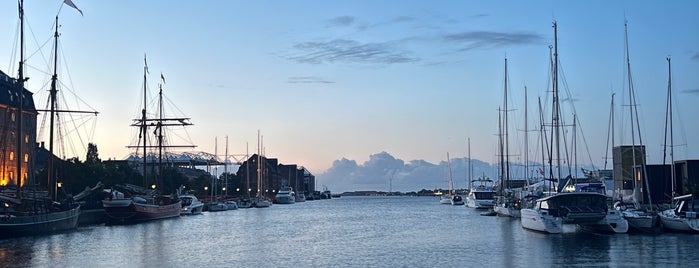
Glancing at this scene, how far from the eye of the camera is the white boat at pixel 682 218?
2347 inches

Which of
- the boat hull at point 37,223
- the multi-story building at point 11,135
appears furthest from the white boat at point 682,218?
the multi-story building at point 11,135

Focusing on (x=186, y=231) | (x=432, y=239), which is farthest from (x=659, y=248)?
(x=186, y=231)

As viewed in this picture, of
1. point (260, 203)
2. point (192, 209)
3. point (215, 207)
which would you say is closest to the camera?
point (192, 209)

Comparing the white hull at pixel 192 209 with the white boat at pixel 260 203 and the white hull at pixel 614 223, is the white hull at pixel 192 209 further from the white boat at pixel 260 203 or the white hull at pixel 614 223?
the white hull at pixel 614 223

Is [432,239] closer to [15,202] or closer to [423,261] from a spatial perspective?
[423,261]

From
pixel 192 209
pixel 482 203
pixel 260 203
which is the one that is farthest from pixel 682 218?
pixel 260 203

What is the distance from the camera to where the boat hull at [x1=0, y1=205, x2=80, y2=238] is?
63.5m

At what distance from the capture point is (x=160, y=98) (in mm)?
124750

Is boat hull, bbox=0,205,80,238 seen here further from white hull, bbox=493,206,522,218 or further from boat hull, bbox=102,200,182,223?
white hull, bbox=493,206,522,218

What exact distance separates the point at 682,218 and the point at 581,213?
764 centimetres

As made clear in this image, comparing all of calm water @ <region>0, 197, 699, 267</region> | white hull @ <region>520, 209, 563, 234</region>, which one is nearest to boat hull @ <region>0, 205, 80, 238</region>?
calm water @ <region>0, 197, 699, 267</region>

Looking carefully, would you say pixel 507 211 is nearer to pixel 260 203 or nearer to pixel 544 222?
pixel 544 222

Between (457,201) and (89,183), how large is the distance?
10594cm

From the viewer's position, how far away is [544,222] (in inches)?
2525
